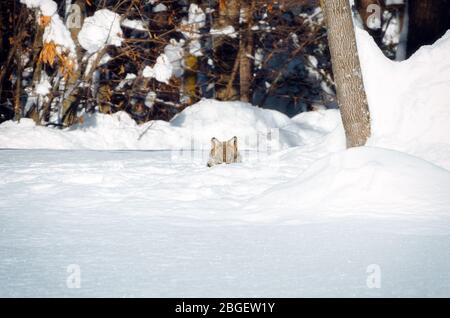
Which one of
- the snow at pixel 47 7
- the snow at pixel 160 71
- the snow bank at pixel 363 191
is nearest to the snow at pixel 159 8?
the snow at pixel 160 71

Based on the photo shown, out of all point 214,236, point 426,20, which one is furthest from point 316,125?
point 214,236

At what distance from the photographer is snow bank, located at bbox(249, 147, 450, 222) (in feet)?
18.9

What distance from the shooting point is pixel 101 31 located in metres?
13.9

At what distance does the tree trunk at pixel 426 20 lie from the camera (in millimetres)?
13172

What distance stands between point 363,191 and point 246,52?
11253 mm

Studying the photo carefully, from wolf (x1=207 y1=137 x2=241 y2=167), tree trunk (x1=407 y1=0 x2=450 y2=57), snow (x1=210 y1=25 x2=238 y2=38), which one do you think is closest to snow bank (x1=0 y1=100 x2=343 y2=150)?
snow (x1=210 y1=25 x2=238 y2=38)

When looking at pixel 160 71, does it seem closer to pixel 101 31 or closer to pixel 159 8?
pixel 101 31

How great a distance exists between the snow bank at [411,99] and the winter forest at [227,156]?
0.08ft

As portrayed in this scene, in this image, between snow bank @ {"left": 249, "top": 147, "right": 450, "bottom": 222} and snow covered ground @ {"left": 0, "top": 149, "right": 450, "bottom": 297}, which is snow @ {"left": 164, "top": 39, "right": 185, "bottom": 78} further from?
snow bank @ {"left": 249, "top": 147, "right": 450, "bottom": 222}

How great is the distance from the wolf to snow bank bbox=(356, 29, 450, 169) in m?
2.18

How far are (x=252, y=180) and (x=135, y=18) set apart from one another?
9635 millimetres

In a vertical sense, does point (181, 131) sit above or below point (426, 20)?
below

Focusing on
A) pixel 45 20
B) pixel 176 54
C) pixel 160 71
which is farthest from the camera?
pixel 176 54

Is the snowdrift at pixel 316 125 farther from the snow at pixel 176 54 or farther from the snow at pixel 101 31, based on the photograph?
the snow at pixel 176 54
